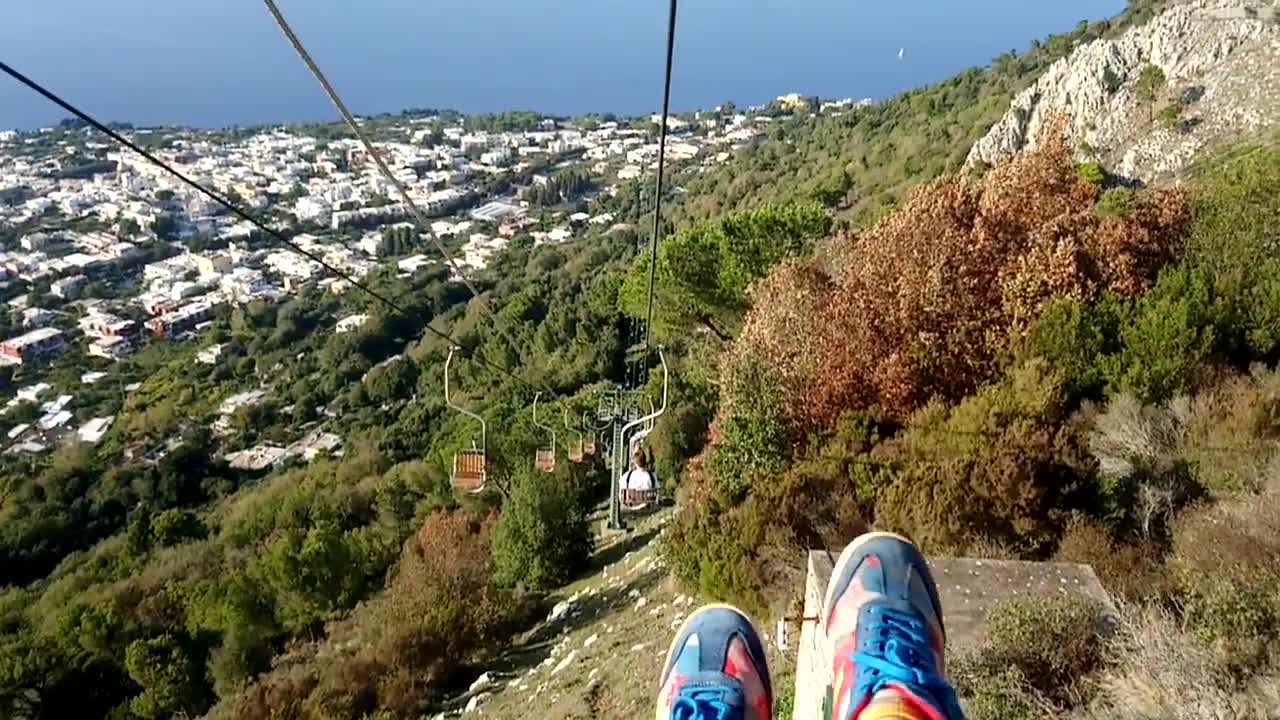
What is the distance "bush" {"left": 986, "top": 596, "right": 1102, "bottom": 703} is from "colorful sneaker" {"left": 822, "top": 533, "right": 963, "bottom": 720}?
71 cm

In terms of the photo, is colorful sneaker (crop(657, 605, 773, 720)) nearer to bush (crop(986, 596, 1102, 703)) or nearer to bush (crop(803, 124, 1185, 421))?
Result: bush (crop(986, 596, 1102, 703))

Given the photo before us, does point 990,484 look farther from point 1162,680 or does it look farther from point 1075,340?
point 1075,340

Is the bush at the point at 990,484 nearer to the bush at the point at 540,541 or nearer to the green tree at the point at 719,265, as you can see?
the bush at the point at 540,541

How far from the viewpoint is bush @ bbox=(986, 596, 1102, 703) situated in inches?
127

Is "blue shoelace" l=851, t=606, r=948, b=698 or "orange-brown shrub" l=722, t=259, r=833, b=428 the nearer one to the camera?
"blue shoelace" l=851, t=606, r=948, b=698

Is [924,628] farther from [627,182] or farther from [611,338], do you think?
[627,182]

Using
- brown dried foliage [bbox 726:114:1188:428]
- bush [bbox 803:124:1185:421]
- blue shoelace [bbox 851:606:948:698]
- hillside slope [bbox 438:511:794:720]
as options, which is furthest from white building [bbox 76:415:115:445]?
blue shoelace [bbox 851:606:948:698]

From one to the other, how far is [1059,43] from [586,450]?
32172mm

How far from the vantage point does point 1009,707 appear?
3041 mm

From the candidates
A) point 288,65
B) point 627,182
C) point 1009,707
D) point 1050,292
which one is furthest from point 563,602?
point 288,65

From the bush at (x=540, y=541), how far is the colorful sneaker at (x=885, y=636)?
8817 mm

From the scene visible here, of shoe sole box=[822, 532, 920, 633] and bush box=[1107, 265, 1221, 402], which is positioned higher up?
bush box=[1107, 265, 1221, 402]

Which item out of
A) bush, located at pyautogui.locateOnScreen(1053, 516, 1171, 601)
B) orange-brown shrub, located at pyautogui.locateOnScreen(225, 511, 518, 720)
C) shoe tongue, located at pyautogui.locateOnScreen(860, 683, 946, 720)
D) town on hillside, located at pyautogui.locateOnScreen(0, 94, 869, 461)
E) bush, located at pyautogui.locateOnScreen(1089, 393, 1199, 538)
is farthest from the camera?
town on hillside, located at pyautogui.locateOnScreen(0, 94, 869, 461)

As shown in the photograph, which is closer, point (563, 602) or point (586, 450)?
point (563, 602)
